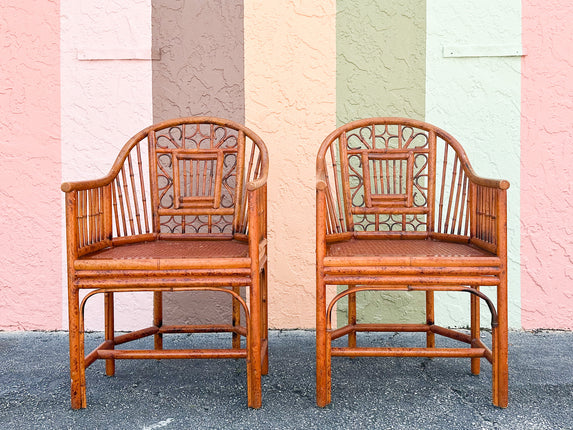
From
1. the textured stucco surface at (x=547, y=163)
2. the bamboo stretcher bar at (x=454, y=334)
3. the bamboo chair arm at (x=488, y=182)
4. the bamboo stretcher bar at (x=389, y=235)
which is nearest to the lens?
the bamboo chair arm at (x=488, y=182)

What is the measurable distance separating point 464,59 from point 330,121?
2.31 feet

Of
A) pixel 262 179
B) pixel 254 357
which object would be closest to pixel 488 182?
pixel 262 179

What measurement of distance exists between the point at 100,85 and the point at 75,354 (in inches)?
A: 55.9

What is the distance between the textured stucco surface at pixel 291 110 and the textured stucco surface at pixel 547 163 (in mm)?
943

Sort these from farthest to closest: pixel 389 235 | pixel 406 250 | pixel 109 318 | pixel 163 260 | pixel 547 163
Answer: pixel 547 163 → pixel 389 235 → pixel 109 318 → pixel 406 250 → pixel 163 260

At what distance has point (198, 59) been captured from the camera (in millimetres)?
2578

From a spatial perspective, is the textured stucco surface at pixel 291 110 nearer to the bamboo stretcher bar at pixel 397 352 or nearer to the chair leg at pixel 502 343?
the bamboo stretcher bar at pixel 397 352

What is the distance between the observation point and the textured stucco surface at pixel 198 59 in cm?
257

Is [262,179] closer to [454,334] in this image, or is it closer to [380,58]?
[454,334]

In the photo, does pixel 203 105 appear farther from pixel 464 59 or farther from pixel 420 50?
pixel 464 59

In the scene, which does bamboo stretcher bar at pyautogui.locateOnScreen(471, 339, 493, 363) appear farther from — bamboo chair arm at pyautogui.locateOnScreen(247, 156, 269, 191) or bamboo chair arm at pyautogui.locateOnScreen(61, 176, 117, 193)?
bamboo chair arm at pyautogui.locateOnScreen(61, 176, 117, 193)

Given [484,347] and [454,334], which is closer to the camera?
[484,347]

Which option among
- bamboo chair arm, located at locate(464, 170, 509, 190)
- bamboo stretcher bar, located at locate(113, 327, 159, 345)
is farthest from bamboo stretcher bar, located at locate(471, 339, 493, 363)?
bamboo stretcher bar, located at locate(113, 327, 159, 345)

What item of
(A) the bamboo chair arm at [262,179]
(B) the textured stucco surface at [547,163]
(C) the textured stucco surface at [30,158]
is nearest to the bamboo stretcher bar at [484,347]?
(B) the textured stucco surface at [547,163]
